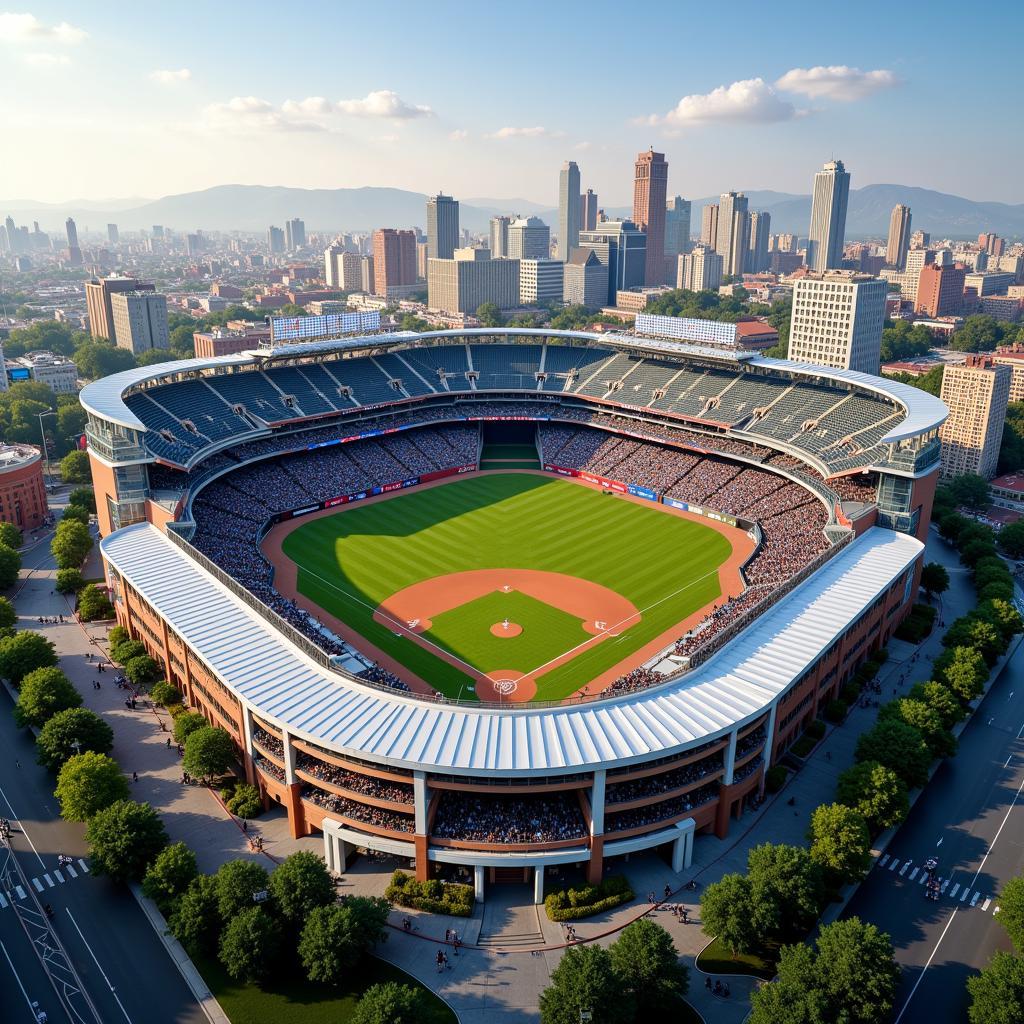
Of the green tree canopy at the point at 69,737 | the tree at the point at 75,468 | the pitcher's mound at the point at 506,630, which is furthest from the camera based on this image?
the tree at the point at 75,468

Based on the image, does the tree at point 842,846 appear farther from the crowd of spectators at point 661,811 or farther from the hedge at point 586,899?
the hedge at point 586,899

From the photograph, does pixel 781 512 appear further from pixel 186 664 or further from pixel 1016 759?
pixel 186 664

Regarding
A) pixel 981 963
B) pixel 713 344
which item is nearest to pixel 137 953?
pixel 981 963

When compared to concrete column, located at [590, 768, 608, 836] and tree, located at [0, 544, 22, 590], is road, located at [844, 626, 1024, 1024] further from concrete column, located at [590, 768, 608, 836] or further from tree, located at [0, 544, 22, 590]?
tree, located at [0, 544, 22, 590]

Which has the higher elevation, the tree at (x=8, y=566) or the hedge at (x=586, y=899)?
the tree at (x=8, y=566)

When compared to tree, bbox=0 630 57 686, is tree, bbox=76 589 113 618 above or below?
below

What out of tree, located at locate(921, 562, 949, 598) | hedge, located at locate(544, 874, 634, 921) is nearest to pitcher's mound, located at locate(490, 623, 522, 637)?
hedge, located at locate(544, 874, 634, 921)

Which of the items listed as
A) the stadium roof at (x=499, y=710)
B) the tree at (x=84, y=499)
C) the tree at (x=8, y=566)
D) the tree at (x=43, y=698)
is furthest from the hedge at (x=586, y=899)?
the tree at (x=84, y=499)
